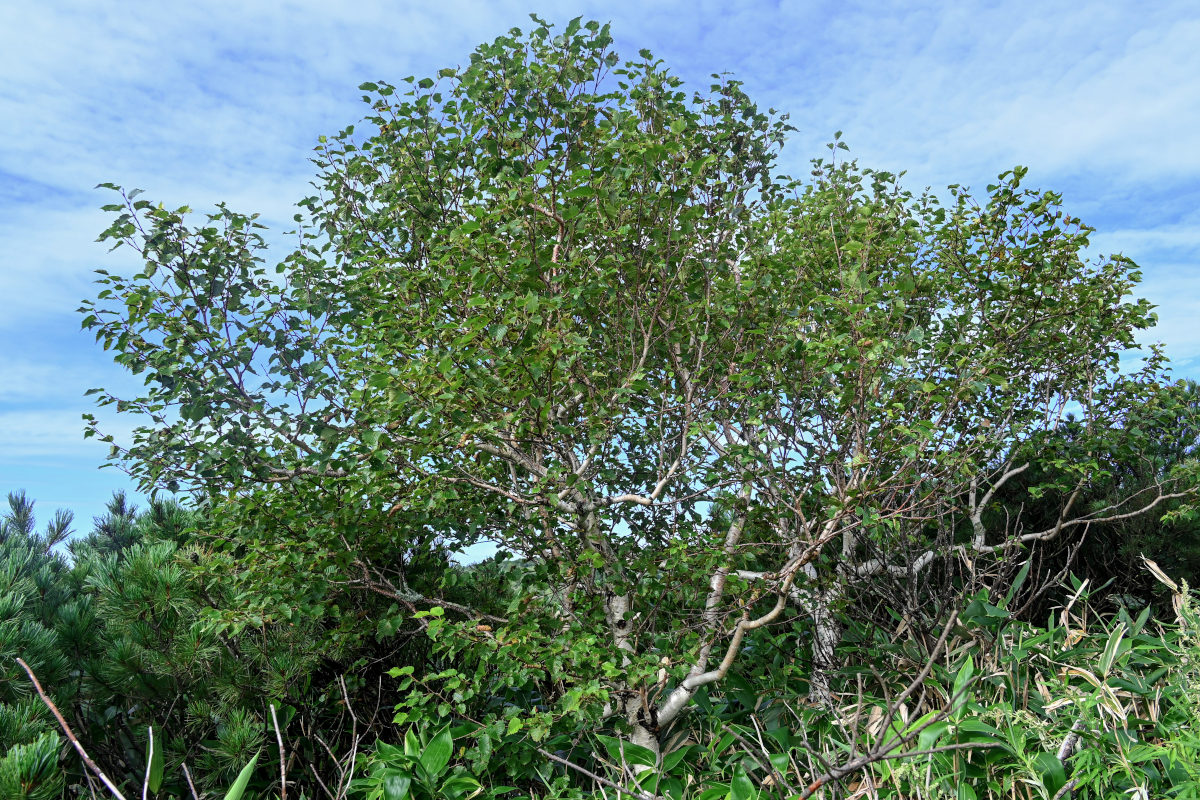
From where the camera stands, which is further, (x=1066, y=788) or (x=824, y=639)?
(x=824, y=639)

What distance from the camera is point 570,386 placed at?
17.9ft

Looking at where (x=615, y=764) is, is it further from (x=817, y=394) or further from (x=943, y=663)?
(x=817, y=394)

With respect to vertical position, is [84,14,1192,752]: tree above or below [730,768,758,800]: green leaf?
above

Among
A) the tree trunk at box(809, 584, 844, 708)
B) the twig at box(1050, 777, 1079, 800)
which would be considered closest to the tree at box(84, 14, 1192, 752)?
the tree trunk at box(809, 584, 844, 708)

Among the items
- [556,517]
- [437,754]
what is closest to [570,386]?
[556,517]

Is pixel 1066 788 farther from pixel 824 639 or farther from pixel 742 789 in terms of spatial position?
pixel 824 639

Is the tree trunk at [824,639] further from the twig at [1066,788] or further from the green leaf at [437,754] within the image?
the green leaf at [437,754]

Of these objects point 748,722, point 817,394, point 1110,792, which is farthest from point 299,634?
point 1110,792

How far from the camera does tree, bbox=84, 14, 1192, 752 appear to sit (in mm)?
4883

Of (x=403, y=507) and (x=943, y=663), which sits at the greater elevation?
(x=403, y=507)

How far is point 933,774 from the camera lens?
4203 millimetres

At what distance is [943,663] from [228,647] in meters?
5.06

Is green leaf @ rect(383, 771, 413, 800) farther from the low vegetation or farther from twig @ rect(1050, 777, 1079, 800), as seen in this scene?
twig @ rect(1050, 777, 1079, 800)

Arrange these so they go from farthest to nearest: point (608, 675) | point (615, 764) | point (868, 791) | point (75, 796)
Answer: point (75, 796) < point (615, 764) < point (608, 675) < point (868, 791)
